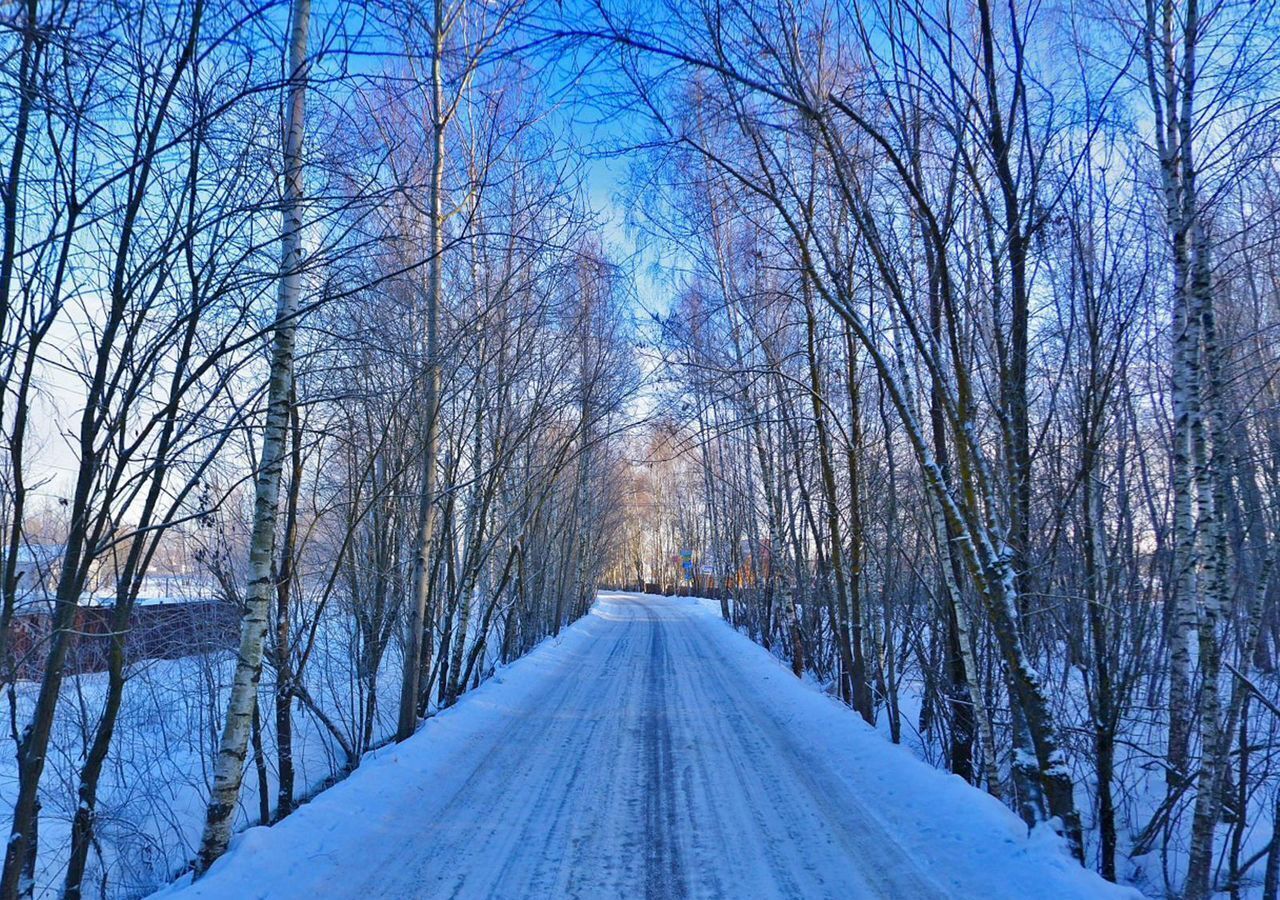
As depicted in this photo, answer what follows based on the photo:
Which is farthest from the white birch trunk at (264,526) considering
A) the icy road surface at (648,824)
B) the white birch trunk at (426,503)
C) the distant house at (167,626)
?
the white birch trunk at (426,503)

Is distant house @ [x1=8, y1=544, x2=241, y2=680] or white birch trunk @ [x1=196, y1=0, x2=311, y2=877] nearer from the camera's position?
white birch trunk @ [x1=196, y1=0, x2=311, y2=877]

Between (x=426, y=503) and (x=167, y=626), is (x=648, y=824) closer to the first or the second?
(x=426, y=503)

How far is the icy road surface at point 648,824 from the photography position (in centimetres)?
433

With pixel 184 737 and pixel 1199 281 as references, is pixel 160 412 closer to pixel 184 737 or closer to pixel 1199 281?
pixel 1199 281

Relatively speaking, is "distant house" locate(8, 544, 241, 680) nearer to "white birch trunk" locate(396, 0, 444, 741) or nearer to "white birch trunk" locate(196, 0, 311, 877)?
"white birch trunk" locate(396, 0, 444, 741)

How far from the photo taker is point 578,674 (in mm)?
Result: 14406

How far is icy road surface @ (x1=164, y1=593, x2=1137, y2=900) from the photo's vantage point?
4.33m

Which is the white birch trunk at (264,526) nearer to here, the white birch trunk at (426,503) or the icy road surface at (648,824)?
the icy road surface at (648,824)

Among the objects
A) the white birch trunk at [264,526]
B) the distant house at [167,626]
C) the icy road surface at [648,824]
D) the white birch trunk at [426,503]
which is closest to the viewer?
the icy road surface at [648,824]

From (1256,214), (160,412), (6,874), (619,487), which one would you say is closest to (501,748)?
(6,874)

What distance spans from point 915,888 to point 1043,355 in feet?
16.4

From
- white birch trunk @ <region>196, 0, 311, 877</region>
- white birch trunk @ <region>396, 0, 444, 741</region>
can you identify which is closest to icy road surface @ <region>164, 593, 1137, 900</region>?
white birch trunk @ <region>196, 0, 311, 877</region>

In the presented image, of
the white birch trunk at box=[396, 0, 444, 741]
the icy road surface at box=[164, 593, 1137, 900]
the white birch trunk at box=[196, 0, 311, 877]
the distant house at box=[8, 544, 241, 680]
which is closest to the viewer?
the icy road surface at box=[164, 593, 1137, 900]

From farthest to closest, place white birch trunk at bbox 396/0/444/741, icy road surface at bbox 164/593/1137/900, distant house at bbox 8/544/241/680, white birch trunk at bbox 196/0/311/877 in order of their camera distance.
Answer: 1. white birch trunk at bbox 396/0/444/741
2. distant house at bbox 8/544/241/680
3. white birch trunk at bbox 196/0/311/877
4. icy road surface at bbox 164/593/1137/900
